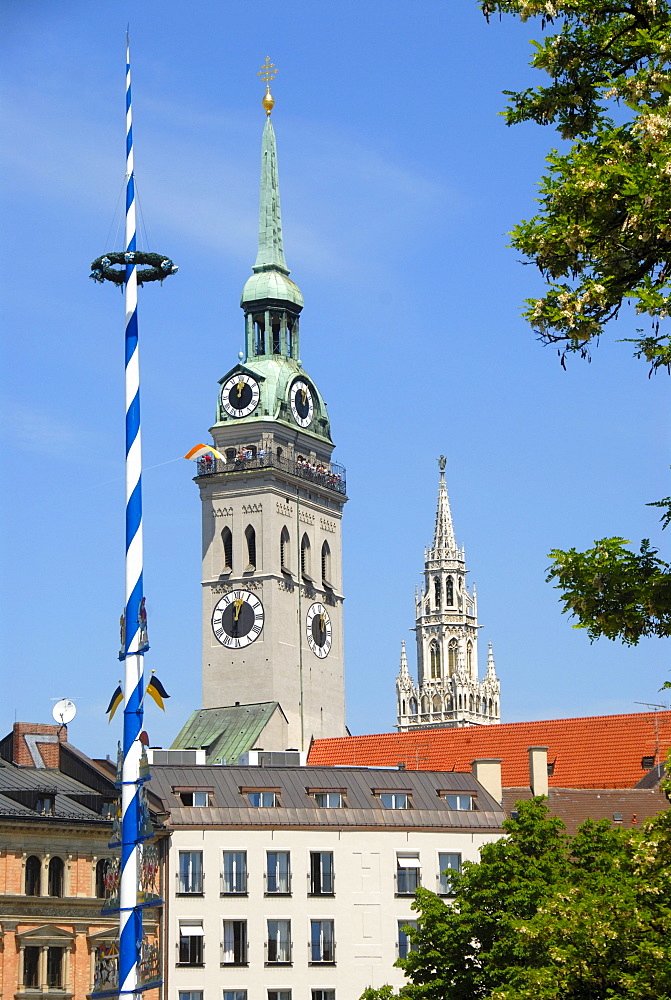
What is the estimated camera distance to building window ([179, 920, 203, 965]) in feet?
249

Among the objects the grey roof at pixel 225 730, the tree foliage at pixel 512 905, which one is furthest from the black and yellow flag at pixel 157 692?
the grey roof at pixel 225 730

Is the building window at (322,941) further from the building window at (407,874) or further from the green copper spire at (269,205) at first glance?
the green copper spire at (269,205)

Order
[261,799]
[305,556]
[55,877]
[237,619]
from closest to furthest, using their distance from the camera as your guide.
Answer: [55,877] → [261,799] → [237,619] → [305,556]

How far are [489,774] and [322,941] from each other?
1574cm

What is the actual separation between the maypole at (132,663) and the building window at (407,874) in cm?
4673

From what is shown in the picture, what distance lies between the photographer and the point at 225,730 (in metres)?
128

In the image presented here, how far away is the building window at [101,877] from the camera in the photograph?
76200 mm

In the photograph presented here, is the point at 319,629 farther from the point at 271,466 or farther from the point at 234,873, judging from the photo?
the point at 234,873

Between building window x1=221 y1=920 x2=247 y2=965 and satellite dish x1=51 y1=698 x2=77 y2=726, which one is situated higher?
satellite dish x1=51 y1=698 x2=77 y2=726

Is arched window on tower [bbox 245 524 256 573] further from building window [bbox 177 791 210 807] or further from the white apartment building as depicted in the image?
building window [bbox 177 791 210 807]

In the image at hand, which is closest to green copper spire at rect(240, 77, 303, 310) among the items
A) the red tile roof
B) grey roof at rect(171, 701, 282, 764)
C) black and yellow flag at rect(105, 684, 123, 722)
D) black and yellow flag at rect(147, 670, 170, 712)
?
grey roof at rect(171, 701, 282, 764)

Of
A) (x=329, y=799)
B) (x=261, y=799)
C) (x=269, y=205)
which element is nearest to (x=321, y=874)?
(x=261, y=799)

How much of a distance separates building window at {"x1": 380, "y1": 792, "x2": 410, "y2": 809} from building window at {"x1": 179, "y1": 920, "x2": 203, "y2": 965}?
1112 centimetres

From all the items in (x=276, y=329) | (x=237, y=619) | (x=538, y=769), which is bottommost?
(x=538, y=769)
